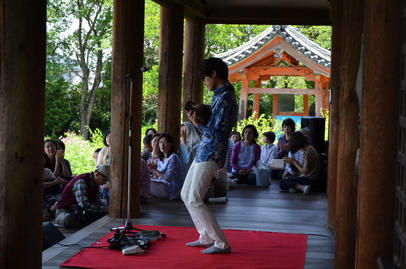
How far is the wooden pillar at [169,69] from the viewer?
775cm

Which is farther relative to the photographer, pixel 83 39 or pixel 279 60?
pixel 83 39

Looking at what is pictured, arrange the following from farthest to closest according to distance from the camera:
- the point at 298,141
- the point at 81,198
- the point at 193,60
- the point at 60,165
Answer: the point at 193,60 → the point at 298,141 → the point at 60,165 → the point at 81,198

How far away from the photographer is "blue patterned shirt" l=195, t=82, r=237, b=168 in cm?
439

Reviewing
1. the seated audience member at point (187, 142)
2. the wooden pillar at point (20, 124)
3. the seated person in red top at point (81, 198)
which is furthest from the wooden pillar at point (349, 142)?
the seated audience member at point (187, 142)

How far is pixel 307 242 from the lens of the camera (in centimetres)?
506

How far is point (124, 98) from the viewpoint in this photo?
572cm

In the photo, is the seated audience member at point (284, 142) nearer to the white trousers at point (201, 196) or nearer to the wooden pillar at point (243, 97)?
the wooden pillar at point (243, 97)

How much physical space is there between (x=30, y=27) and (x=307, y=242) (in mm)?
2995

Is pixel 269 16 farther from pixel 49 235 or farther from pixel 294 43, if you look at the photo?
pixel 49 235

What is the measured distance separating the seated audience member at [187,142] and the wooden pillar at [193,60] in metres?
0.93

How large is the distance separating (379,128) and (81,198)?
3.75 metres

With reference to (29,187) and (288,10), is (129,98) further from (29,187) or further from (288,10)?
(288,10)

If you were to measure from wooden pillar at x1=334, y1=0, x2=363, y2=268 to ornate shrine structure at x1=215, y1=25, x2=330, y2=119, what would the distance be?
1027 centimetres

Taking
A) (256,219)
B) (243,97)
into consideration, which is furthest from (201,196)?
(243,97)
